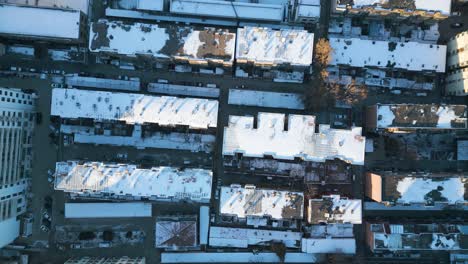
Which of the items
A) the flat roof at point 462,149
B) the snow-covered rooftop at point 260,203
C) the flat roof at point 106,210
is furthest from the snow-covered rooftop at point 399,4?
the flat roof at point 106,210

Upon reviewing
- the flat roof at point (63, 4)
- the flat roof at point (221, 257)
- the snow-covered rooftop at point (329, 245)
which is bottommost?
the flat roof at point (221, 257)

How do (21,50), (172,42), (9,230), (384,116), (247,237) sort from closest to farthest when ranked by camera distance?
(172,42) → (384,116) → (9,230) → (21,50) → (247,237)

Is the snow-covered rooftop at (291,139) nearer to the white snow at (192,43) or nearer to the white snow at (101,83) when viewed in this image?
the white snow at (192,43)

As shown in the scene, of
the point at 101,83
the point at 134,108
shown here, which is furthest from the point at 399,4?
the point at 101,83

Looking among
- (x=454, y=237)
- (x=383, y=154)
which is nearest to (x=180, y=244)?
(x=383, y=154)

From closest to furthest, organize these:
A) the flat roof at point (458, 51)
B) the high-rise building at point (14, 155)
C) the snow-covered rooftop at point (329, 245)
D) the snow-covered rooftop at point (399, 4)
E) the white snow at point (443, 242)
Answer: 1. the high-rise building at point (14, 155)
2. the snow-covered rooftop at point (399, 4)
3. the flat roof at point (458, 51)
4. the white snow at point (443, 242)
5. the snow-covered rooftop at point (329, 245)

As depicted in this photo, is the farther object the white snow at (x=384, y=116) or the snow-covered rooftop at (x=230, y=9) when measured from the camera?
the snow-covered rooftop at (x=230, y=9)

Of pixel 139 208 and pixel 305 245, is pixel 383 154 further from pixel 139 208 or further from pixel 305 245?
pixel 139 208

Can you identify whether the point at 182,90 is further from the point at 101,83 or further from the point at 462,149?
the point at 462,149
